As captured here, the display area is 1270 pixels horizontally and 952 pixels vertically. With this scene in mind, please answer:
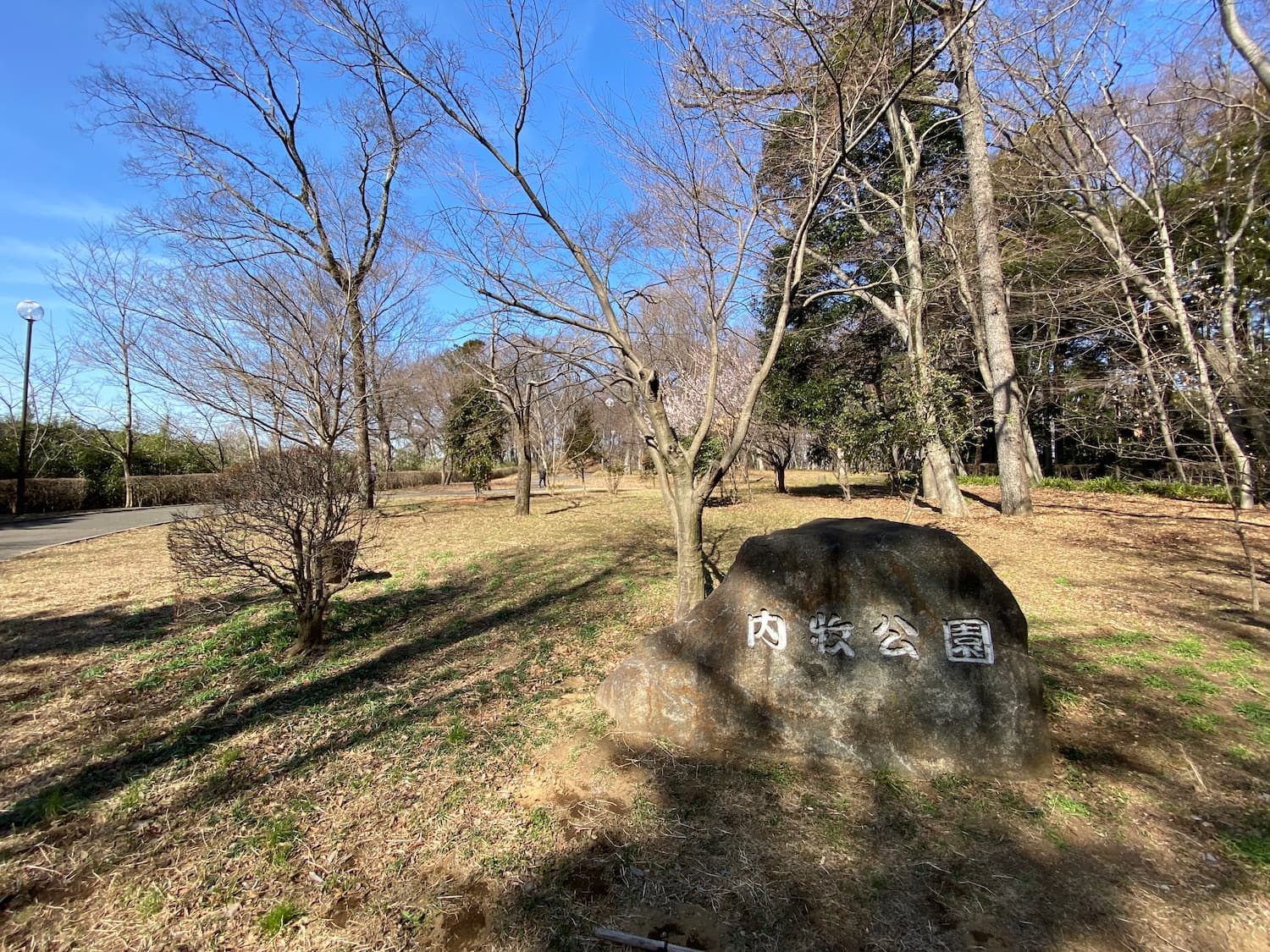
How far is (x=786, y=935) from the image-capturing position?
1.79m

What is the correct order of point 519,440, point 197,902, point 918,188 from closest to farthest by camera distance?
1. point 197,902
2. point 918,188
3. point 519,440

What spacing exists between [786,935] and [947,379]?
9594mm

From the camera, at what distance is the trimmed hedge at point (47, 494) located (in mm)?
15227

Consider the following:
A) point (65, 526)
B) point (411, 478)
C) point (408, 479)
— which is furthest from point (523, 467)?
point (411, 478)

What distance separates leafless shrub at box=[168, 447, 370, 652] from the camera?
152 inches

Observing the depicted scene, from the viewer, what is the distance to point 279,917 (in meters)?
1.89

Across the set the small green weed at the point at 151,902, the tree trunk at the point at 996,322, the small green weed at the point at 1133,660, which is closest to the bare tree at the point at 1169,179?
the tree trunk at the point at 996,322

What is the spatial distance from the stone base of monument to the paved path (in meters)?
9.73

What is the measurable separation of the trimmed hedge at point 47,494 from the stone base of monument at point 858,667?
21.3 metres

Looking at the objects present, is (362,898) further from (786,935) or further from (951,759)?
(951,759)

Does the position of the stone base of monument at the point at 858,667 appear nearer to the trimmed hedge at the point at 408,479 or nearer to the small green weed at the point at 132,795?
the small green weed at the point at 132,795

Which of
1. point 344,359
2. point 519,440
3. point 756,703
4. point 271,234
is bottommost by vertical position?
point 756,703

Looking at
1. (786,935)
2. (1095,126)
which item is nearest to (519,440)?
(786,935)

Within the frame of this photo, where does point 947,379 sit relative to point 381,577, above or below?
above
